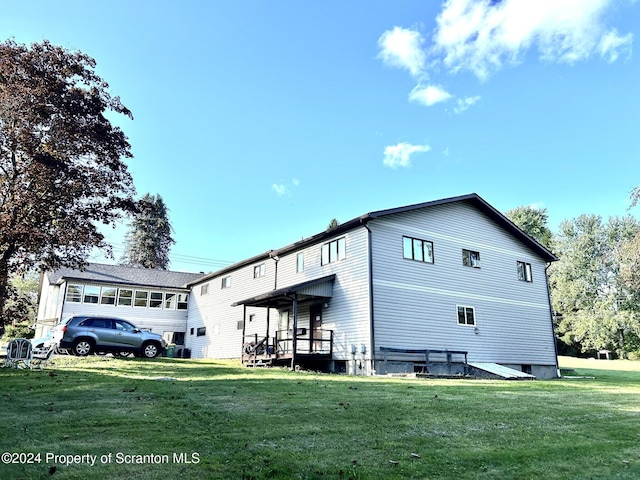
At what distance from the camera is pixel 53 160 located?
1371 cm

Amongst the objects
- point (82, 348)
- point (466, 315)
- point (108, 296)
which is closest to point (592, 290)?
point (466, 315)

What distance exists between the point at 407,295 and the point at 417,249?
2153 millimetres

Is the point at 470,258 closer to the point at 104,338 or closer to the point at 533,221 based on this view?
the point at 104,338

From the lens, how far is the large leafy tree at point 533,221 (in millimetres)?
54594

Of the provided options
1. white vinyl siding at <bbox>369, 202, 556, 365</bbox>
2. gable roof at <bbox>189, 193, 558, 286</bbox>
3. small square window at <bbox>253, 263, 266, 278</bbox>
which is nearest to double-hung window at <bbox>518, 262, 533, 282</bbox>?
white vinyl siding at <bbox>369, 202, 556, 365</bbox>

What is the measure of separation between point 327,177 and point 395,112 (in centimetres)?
947

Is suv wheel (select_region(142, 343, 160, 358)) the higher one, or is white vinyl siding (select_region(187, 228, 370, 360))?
white vinyl siding (select_region(187, 228, 370, 360))

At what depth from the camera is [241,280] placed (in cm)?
2647

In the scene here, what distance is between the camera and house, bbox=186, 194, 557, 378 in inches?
692

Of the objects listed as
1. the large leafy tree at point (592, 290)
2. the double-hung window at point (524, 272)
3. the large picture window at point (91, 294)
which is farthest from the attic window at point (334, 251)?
the large leafy tree at point (592, 290)

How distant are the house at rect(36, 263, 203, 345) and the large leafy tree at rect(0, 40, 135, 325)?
16503mm

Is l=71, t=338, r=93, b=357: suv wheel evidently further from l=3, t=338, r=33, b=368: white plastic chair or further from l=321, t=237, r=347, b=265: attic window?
l=321, t=237, r=347, b=265: attic window

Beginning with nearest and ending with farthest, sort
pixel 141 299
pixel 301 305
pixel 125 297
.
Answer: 1. pixel 301 305
2. pixel 125 297
3. pixel 141 299

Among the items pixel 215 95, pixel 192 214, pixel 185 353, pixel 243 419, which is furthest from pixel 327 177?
pixel 243 419
